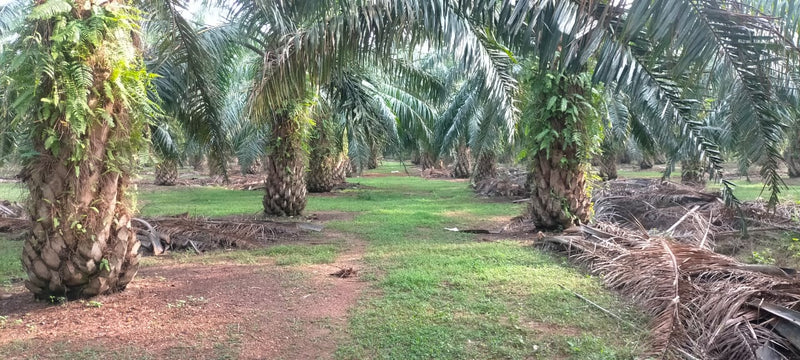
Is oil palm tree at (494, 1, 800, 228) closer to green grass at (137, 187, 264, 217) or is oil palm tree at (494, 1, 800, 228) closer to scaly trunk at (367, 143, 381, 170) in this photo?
scaly trunk at (367, 143, 381, 170)

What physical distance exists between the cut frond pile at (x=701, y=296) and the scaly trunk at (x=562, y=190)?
7.19ft

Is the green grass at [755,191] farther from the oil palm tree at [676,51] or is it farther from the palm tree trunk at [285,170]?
the palm tree trunk at [285,170]

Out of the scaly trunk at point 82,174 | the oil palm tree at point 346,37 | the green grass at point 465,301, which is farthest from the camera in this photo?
the oil palm tree at point 346,37

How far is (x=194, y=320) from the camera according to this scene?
4.06m

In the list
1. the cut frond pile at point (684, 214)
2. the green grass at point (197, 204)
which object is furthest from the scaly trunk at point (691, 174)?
the green grass at point (197, 204)

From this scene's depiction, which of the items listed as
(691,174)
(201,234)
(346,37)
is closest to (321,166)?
(201,234)

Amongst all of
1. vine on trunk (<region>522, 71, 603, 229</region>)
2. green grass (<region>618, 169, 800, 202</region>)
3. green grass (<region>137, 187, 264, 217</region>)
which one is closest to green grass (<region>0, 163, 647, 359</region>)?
vine on trunk (<region>522, 71, 603, 229</region>)

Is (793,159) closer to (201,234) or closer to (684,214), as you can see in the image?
(684,214)

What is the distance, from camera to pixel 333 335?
12.5ft

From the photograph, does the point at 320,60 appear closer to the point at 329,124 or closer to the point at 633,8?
the point at 633,8

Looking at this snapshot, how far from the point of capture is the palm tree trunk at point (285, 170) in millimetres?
10034

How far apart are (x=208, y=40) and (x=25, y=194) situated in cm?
491

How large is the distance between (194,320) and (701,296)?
12.6ft

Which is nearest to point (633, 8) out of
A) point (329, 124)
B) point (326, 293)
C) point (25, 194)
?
point (326, 293)
